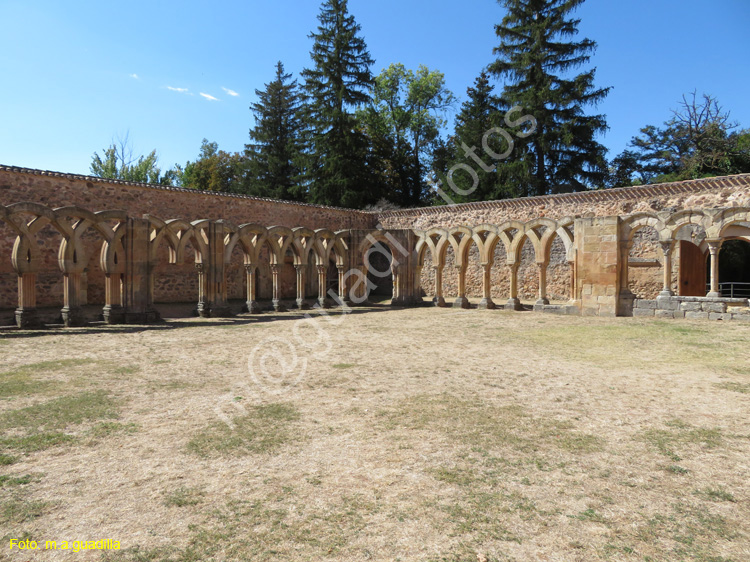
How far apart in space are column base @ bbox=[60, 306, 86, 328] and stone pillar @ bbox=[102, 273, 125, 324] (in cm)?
65

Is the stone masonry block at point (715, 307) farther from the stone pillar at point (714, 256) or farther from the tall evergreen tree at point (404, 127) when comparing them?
the tall evergreen tree at point (404, 127)

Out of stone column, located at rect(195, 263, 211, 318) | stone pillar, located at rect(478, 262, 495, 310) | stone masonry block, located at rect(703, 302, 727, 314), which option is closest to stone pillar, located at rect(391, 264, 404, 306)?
stone pillar, located at rect(478, 262, 495, 310)

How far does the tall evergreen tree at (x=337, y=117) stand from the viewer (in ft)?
92.9

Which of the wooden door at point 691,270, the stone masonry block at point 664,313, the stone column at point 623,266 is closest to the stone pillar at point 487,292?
the stone column at point 623,266

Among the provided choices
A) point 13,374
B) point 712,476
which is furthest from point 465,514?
point 13,374

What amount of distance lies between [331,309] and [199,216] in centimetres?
672

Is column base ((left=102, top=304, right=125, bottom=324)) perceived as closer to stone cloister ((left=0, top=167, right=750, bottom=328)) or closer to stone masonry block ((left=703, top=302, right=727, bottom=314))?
stone cloister ((left=0, top=167, right=750, bottom=328))

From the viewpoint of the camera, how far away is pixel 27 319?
422 inches

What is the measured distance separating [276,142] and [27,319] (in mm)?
25182

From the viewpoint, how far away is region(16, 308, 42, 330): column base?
35.0ft

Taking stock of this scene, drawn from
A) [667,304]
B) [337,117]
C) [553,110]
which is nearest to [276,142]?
[337,117]

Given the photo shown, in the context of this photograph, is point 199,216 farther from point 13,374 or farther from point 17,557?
point 17,557

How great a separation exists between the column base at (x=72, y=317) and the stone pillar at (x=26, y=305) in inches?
19.9

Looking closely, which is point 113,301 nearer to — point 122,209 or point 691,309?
point 122,209
